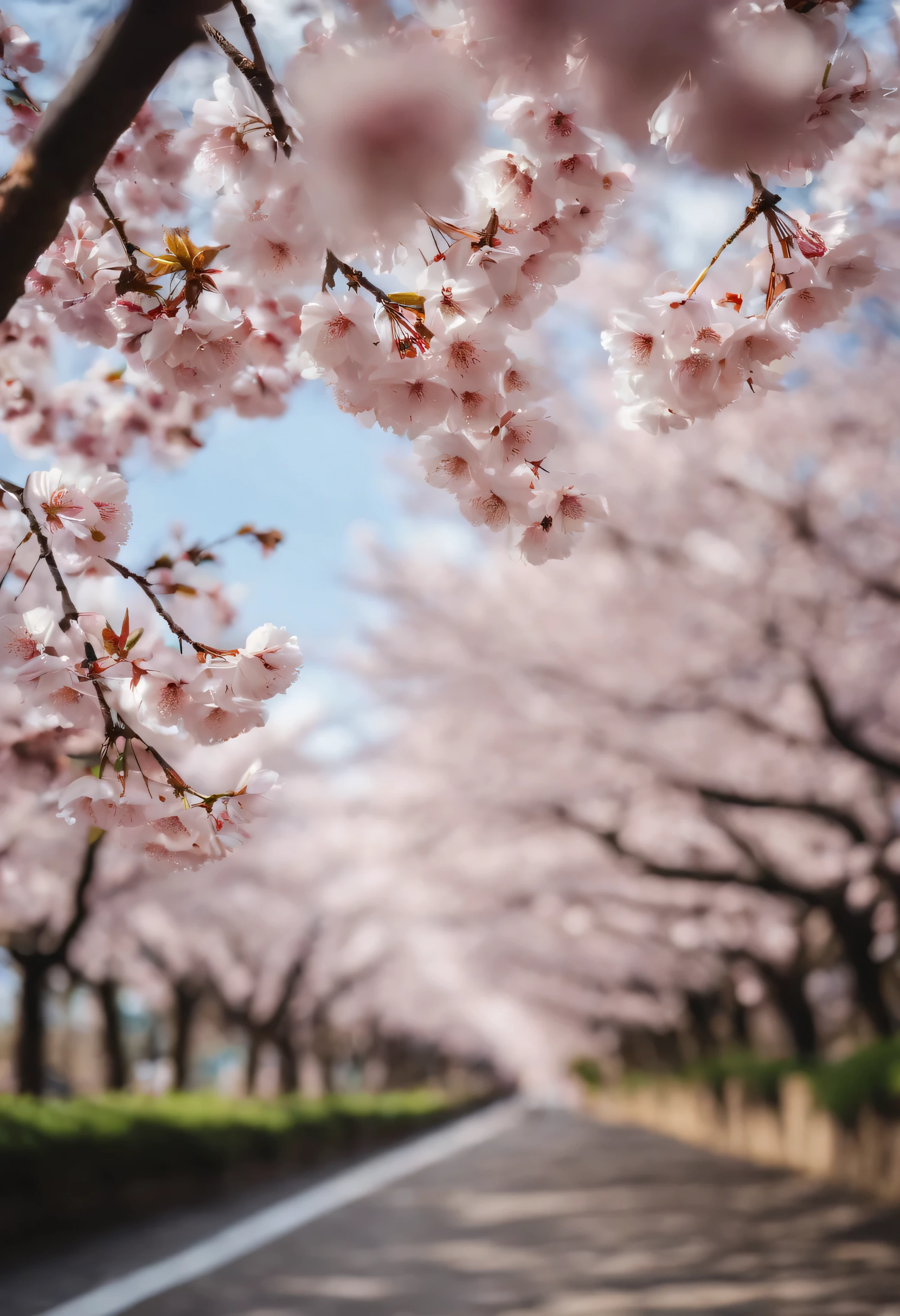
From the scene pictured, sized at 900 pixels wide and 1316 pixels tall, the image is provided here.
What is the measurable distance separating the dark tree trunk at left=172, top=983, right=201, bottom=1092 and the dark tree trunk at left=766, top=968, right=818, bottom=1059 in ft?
39.9

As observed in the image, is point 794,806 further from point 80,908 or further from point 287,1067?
point 287,1067

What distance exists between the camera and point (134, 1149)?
10672mm

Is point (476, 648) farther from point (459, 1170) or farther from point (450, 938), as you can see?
point (450, 938)

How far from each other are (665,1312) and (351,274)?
5.95 m

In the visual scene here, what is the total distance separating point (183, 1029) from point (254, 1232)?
13928mm

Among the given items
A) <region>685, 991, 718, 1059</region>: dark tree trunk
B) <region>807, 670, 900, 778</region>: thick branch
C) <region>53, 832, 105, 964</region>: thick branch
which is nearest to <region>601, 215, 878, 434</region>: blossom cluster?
<region>807, 670, 900, 778</region>: thick branch

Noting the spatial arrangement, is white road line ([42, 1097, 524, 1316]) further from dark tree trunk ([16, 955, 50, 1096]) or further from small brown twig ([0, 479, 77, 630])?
small brown twig ([0, 479, 77, 630])

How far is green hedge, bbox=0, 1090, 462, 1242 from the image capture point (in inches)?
332

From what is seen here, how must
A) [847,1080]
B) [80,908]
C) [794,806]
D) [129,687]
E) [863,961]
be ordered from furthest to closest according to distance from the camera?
1. [863,961]
2. [847,1080]
3. [80,908]
4. [794,806]
5. [129,687]

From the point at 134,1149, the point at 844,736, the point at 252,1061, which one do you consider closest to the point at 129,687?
the point at 844,736

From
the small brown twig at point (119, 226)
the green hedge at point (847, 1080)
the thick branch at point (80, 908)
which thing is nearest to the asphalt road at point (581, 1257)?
the green hedge at point (847, 1080)

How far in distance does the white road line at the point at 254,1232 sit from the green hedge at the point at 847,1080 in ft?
19.4

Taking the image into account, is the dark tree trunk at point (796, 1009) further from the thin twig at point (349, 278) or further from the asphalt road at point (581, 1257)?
the thin twig at point (349, 278)

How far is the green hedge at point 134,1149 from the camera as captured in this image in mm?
8422
